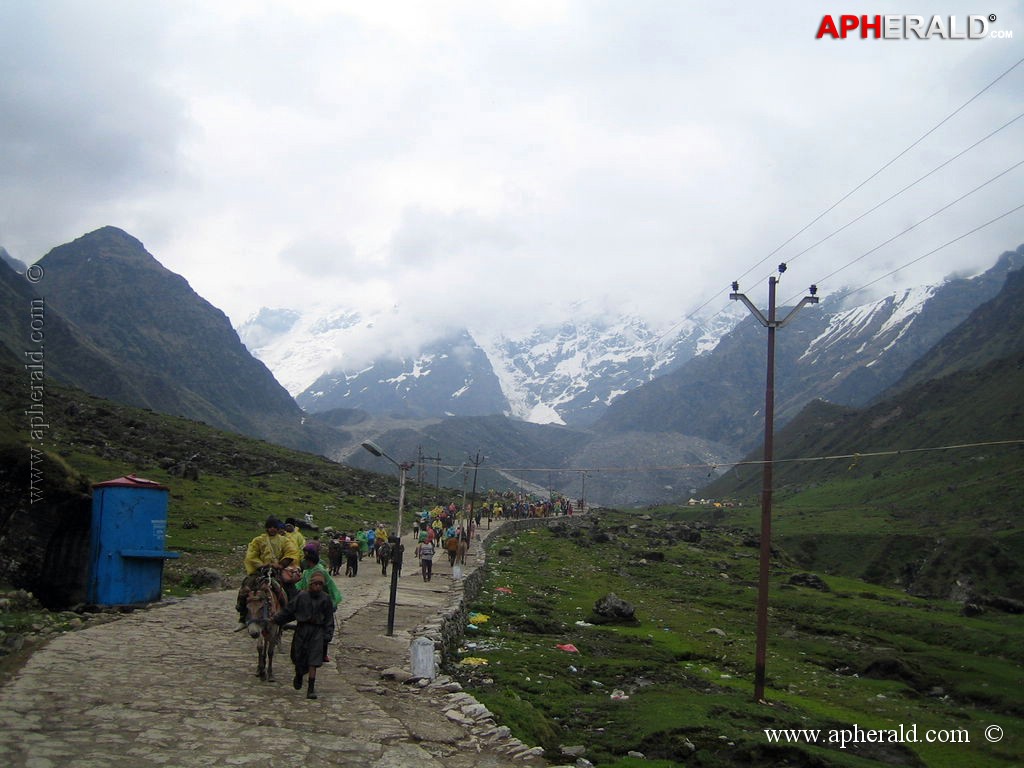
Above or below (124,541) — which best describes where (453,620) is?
below

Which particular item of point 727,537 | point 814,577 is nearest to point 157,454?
point 814,577

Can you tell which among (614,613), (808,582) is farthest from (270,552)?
(808,582)

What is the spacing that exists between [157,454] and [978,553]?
6971 centimetres

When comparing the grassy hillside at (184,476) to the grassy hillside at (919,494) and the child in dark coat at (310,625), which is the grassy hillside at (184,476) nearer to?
the child in dark coat at (310,625)

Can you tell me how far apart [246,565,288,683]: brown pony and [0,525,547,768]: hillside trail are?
305mm

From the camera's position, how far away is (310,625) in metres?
11.7

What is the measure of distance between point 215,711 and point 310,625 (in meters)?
1.73

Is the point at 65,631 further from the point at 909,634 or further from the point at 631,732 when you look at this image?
the point at 909,634

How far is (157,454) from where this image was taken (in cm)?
6512

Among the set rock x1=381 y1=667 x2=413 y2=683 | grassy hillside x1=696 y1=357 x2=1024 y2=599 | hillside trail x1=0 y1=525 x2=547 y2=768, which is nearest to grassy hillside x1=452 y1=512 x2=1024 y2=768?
rock x1=381 y1=667 x2=413 y2=683

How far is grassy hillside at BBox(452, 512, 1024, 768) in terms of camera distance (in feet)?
45.6

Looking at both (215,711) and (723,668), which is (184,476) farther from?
(215,711)

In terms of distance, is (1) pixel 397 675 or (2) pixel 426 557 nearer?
(1) pixel 397 675

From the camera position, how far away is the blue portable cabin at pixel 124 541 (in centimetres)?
1741
